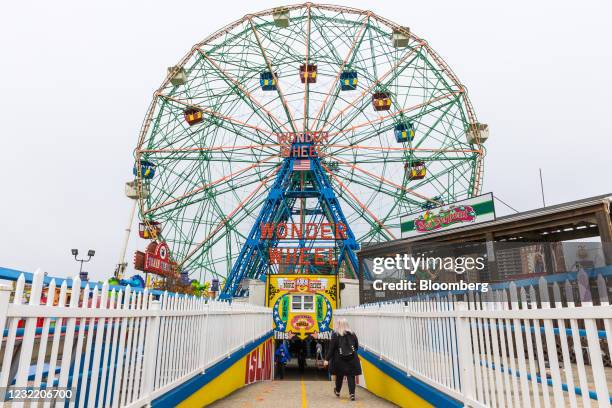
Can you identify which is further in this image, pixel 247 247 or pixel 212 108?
pixel 212 108

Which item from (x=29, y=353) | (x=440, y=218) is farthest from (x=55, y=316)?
(x=440, y=218)

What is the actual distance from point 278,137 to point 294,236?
672cm

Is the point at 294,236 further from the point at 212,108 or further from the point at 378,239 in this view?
the point at 212,108

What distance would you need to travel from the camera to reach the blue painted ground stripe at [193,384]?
3961mm

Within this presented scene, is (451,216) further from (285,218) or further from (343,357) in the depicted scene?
(343,357)

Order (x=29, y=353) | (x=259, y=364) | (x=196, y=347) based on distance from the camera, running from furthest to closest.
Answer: (x=259, y=364), (x=196, y=347), (x=29, y=353)

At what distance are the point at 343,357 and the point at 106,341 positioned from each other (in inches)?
189

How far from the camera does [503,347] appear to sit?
3.05m

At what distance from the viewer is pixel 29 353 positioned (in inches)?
79.4

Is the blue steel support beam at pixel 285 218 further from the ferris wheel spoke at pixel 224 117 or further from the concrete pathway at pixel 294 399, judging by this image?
the concrete pathway at pixel 294 399

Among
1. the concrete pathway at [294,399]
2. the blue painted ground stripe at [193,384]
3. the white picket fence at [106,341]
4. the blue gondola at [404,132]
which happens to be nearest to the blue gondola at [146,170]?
the blue gondola at [404,132]

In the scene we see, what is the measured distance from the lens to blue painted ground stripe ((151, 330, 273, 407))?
13.0 feet

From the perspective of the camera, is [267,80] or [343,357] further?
[267,80]

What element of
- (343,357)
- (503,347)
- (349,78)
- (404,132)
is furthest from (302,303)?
(349,78)
